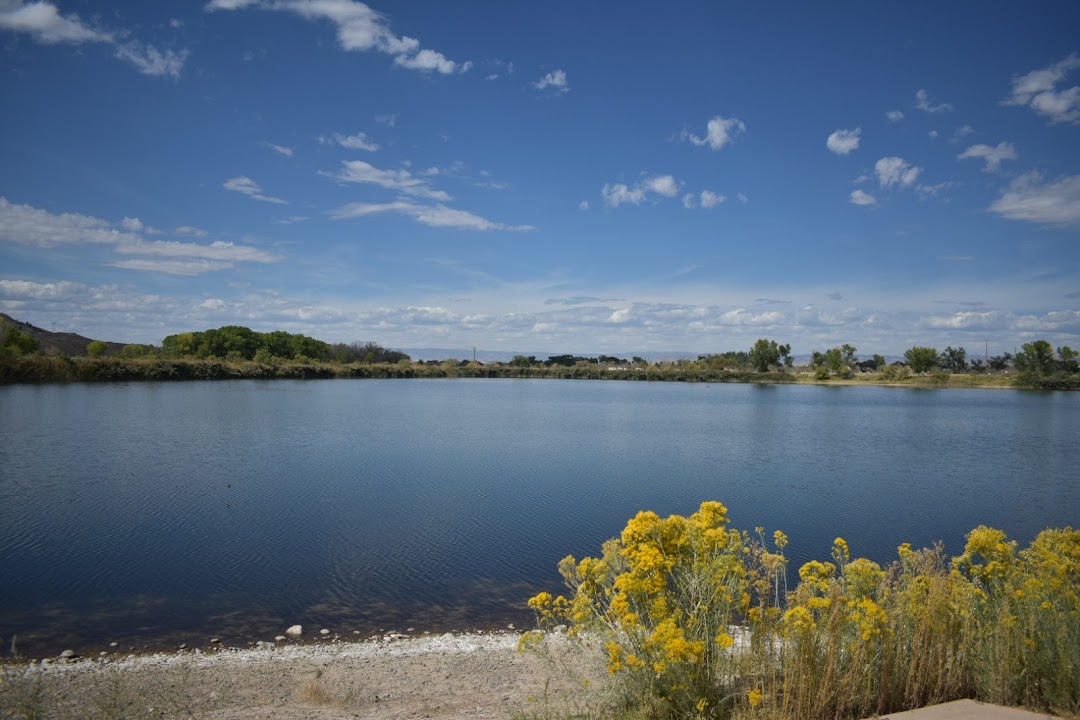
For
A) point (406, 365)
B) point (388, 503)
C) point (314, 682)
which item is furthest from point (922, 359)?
point (314, 682)

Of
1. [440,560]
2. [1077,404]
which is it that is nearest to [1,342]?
[440,560]

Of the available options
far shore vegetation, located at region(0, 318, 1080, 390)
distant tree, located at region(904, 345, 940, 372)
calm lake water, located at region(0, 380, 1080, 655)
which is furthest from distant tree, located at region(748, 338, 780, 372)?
calm lake water, located at region(0, 380, 1080, 655)

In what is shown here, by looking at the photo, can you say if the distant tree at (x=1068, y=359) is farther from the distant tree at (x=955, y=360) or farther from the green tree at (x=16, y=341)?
the green tree at (x=16, y=341)

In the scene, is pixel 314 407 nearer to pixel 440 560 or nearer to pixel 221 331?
pixel 440 560

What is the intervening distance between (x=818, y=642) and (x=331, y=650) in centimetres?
643

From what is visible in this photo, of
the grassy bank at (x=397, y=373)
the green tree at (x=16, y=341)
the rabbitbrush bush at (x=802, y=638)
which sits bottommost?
the rabbitbrush bush at (x=802, y=638)

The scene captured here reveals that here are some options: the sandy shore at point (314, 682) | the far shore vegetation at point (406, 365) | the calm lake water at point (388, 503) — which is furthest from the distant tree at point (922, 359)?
the sandy shore at point (314, 682)

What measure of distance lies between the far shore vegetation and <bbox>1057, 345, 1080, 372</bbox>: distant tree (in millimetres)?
123

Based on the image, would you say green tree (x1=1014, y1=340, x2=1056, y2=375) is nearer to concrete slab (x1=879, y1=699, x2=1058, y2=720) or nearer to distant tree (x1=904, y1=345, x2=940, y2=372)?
distant tree (x1=904, y1=345, x2=940, y2=372)

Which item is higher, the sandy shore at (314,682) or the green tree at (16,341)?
the green tree at (16,341)

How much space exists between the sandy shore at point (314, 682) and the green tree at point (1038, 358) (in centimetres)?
11884

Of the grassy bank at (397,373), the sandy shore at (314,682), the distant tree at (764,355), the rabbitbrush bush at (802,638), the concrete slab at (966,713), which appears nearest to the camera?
the concrete slab at (966,713)

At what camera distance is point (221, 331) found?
341ft

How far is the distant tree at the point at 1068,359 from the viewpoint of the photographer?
98688 mm
